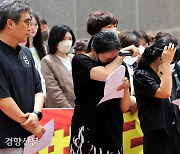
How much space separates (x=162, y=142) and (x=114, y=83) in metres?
0.80

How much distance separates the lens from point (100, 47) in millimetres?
3377

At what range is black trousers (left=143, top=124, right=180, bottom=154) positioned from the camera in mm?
3805

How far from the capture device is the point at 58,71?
522 cm

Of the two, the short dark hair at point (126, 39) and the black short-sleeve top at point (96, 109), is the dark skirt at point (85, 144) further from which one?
the short dark hair at point (126, 39)

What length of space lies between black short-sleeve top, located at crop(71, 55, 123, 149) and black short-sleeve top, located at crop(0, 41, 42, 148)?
385 millimetres

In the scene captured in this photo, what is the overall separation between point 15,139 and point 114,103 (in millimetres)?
796

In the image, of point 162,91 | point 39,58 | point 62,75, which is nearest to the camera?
point 162,91

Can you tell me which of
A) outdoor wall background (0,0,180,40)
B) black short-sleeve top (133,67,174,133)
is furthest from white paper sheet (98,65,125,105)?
outdoor wall background (0,0,180,40)

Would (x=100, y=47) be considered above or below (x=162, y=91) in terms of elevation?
above

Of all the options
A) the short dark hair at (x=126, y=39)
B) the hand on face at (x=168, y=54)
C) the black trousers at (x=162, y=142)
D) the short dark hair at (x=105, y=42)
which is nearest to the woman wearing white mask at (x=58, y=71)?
the short dark hair at (x=126, y=39)

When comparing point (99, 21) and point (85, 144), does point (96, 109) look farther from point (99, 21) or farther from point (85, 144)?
point (99, 21)

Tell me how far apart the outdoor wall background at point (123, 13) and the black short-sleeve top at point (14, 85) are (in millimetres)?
5653

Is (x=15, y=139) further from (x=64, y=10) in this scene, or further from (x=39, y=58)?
(x=64, y=10)

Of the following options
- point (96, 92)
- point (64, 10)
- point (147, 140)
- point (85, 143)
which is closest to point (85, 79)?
point (96, 92)
